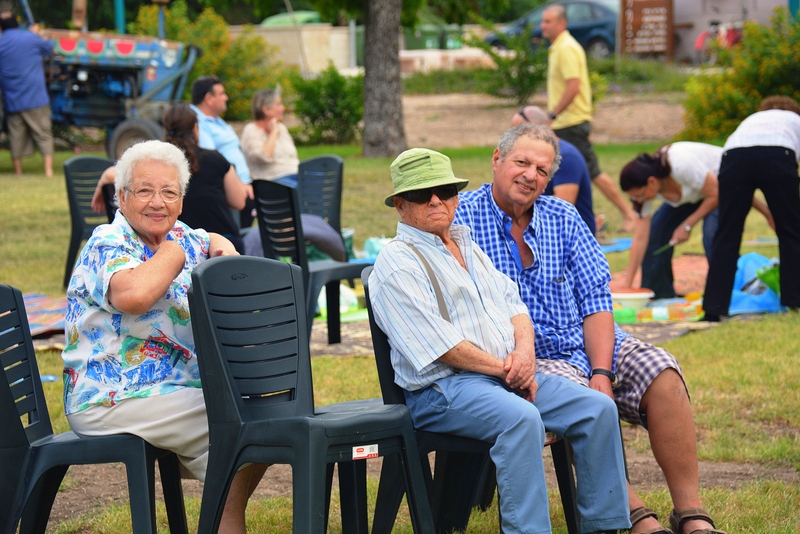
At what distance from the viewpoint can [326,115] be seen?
2011 cm

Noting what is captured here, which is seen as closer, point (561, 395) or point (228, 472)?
point (228, 472)

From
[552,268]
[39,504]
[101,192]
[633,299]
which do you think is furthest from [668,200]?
[39,504]

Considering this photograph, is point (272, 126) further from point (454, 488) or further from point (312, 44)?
point (312, 44)

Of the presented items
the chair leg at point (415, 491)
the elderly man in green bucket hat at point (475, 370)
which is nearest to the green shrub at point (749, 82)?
the elderly man in green bucket hat at point (475, 370)

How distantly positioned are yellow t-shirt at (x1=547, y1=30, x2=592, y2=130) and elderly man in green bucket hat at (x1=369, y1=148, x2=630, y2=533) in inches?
277

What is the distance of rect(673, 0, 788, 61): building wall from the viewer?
2462 cm

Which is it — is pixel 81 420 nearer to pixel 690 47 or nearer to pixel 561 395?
pixel 561 395

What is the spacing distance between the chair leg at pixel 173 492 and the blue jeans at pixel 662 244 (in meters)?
5.13

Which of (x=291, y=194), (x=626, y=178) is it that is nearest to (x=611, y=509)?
(x=291, y=194)

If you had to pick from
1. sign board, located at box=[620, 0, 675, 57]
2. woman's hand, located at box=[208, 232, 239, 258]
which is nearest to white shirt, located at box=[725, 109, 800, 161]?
woman's hand, located at box=[208, 232, 239, 258]

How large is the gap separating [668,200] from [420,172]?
4.46 meters

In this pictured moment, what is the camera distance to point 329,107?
20.0 metres

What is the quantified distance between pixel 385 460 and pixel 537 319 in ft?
2.59

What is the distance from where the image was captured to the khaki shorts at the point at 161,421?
3.04 metres
